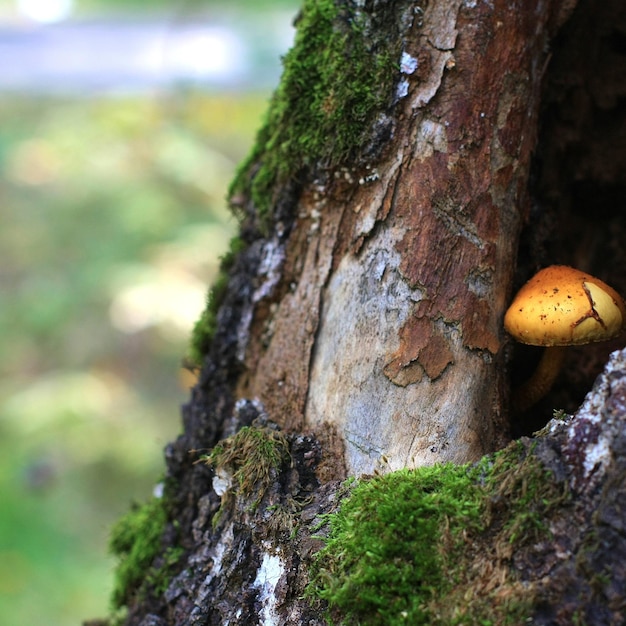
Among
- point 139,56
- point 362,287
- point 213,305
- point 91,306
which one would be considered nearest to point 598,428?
point 362,287

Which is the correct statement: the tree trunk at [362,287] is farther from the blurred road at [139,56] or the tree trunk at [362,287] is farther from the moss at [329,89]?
the blurred road at [139,56]

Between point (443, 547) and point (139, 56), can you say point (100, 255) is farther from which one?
point (443, 547)

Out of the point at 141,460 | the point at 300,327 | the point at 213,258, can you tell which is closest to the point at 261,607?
the point at 300,327

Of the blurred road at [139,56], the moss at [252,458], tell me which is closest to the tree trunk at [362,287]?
the moss at [252,458]

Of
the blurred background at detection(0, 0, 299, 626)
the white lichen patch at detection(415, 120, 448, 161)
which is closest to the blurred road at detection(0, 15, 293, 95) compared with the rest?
the blurred background at detection(0, 0, 299, 626)

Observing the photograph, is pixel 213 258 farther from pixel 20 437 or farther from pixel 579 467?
pixel 579 467

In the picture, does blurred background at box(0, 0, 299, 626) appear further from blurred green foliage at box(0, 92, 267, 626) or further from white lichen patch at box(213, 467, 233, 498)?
white lichen patch at box(213, 467, 233, 498)

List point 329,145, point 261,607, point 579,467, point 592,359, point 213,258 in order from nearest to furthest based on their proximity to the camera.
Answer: point 579,467
point 261,607
point 329,145
point 592,359
point 213,258
